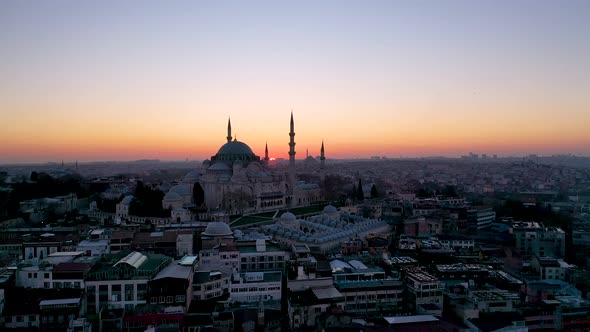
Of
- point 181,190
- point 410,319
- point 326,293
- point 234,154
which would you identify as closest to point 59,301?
point 326,293

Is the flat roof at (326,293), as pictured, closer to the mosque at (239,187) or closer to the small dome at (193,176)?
the mosque at (239,187)

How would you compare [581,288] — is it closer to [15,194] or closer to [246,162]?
[246,162]

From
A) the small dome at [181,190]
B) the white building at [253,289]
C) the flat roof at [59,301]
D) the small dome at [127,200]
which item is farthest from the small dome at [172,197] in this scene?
the flat roof at [59,301]

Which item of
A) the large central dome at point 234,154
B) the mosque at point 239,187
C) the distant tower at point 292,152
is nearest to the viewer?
the mosque at point 239,187

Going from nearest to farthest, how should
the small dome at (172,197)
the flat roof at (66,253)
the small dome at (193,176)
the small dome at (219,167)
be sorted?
1. the flat roof at (66,253)
2. the small dome at (172,197)
3. the small dome at (219,167)
4. the small dome at (193,176)

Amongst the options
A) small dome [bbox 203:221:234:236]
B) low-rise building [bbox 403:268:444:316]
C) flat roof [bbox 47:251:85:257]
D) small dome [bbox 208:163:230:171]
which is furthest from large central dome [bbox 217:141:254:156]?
low-rise building [bbox 403:268:444:316]

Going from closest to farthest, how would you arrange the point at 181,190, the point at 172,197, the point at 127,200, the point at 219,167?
the point at 127,200
the point at 172,197
the point at 181,190
the point at 219,167

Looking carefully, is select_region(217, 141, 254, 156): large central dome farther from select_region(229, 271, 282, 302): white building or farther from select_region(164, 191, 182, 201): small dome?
select_region(229, 271, 282, 302): white building

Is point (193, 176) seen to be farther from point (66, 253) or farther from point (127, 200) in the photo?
point (66, 253)
